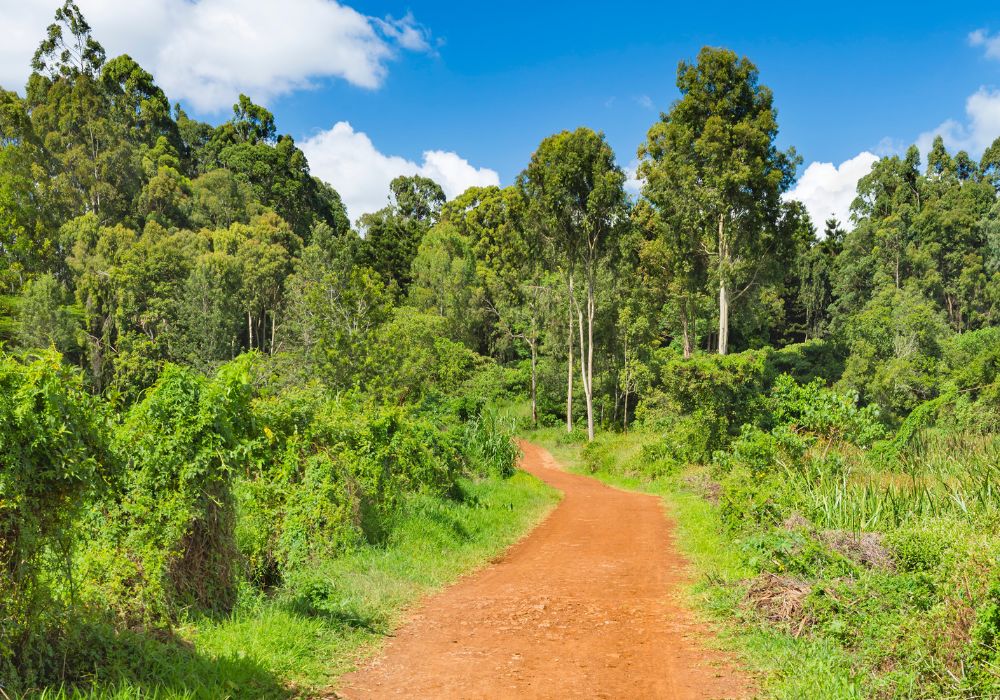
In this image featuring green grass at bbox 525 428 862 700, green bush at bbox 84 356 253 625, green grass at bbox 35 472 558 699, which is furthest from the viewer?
green bush at bbox 84 356 253 625

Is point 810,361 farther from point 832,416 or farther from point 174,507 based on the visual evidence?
point 174,507

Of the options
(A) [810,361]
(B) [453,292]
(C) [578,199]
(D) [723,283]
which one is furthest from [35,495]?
(A) [810,361]

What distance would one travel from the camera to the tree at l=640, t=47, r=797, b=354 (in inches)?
976

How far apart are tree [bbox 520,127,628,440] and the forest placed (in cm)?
14

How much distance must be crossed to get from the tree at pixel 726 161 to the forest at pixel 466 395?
0.42 ft

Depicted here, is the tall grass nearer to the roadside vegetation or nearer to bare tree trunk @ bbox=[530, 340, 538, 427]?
the roadside vegetation

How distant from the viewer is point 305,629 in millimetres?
5809

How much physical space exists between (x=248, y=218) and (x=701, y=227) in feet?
144

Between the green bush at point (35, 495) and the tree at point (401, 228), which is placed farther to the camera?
the tree at point (401, 228)

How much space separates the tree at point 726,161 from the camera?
24781 mm

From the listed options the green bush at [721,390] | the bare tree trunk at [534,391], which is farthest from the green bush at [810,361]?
the green bush at [721,390]

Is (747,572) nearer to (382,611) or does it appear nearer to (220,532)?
(382,611)

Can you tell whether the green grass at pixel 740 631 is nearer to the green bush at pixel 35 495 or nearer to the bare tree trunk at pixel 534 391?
the green bush at pixel 35 495

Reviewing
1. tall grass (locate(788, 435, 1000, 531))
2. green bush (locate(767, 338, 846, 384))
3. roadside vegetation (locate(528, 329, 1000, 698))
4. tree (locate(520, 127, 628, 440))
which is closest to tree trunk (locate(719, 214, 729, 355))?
tree (locate(520, 127, 628, 440))
